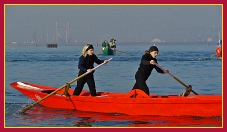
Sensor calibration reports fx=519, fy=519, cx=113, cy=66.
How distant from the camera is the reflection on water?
11311 mm

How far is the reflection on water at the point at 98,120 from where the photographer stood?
1131 centimetres

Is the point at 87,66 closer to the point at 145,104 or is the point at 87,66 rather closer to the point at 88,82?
the point at 88,82

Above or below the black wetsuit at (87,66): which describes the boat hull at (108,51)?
above

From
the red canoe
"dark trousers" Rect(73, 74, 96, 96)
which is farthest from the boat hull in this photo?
"dark trousers" Rect(73, 74, 96, 96)

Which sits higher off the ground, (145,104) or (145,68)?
(145,68)

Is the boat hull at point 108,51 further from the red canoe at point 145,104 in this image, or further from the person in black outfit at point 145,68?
the person in black outfit at point 145,68

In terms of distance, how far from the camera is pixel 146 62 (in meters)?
12.2

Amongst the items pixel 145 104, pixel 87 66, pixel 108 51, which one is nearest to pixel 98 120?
pixel 145 104

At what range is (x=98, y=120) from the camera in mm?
11844

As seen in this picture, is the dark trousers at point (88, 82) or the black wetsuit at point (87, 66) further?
the dark trousers at point (88, 82)

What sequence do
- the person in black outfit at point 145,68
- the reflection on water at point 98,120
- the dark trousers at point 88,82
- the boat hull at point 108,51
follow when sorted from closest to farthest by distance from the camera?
the reflection on water at point 98,120 < the person in black outfit at point 145,68 < the dark trousers at point 88,82 < the boat hull at point 108,51

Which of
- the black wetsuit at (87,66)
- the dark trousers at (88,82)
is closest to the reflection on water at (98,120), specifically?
the dark trousers at (88,82)

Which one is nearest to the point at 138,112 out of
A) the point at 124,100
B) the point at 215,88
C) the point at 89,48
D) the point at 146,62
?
the point at 124,100

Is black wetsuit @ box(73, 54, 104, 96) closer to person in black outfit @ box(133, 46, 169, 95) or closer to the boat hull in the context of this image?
person in black outfit @ box(133, 46, 169, 95)
